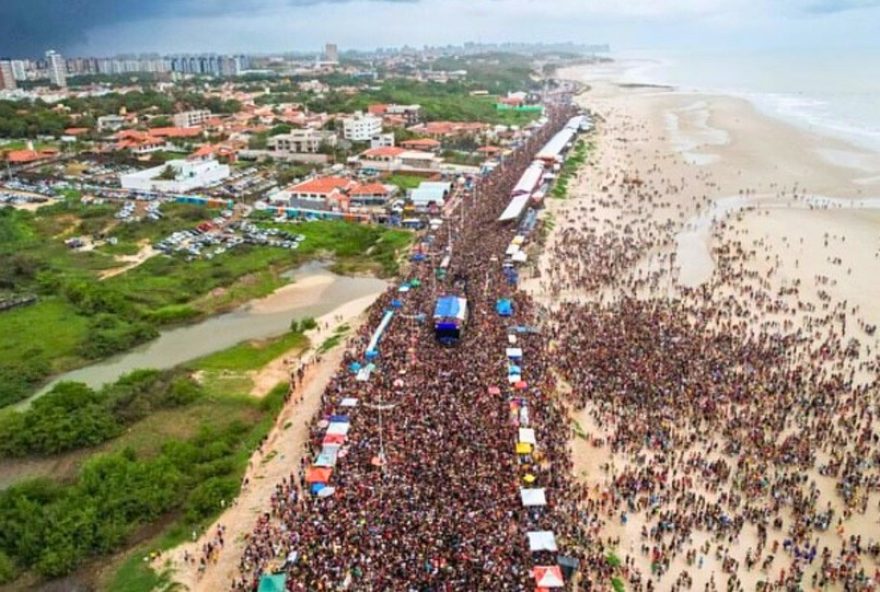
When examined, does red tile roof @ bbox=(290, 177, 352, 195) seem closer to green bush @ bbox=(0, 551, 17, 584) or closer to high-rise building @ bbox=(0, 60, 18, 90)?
green bush @ bbox=(0, 551, 17, 584)

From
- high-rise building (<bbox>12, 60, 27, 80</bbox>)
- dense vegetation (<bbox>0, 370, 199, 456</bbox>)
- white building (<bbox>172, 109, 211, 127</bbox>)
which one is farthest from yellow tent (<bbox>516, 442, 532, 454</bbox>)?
high-rise building (<bbox>12, 60, 27, 80</bbox>)

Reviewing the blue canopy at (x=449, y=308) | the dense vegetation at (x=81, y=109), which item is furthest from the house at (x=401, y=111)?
the blue canopy at (x=449, y=308)

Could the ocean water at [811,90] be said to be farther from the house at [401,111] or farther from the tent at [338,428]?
the tent at [338,428]

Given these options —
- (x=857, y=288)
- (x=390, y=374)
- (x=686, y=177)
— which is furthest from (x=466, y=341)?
(x=686, y=177)

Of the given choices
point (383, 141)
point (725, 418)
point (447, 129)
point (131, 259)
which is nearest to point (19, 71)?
point (447, 129)

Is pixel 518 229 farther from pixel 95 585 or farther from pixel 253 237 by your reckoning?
pixel 95 585

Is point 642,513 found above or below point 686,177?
below

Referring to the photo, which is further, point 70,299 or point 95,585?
point 70,299
